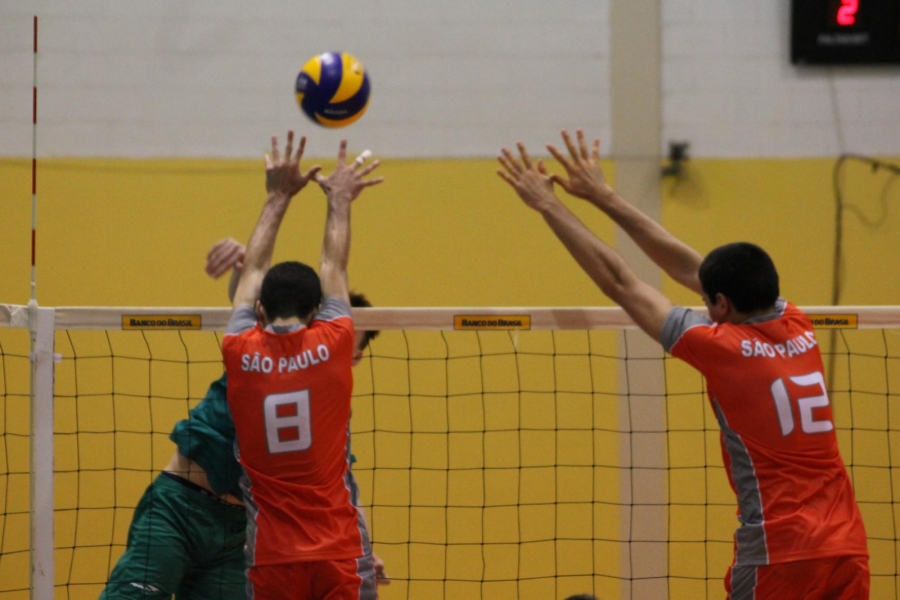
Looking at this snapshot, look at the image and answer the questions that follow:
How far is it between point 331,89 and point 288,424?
5.58 ft

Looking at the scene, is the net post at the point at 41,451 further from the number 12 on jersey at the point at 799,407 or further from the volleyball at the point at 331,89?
the number 12 on jersey at the point at 799,407

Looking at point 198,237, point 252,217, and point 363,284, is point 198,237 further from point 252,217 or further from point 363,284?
point 363,284

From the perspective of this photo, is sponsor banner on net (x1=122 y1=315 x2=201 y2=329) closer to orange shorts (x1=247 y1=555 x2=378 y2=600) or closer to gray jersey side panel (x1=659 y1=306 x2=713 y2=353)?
orange shorts (x1=247 y1=555 x2=378 y2=600)

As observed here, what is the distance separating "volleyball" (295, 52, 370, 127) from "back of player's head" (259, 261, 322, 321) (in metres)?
1.09

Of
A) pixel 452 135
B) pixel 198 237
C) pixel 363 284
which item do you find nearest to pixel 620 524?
pixel 363 284

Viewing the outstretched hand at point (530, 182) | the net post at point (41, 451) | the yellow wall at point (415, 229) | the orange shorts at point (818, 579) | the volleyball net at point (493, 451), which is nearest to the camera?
the orange shorts at point (818, 579)

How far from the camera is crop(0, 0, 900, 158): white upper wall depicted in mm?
7230

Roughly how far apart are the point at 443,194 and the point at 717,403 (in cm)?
391

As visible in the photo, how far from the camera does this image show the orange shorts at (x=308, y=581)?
11.5ft

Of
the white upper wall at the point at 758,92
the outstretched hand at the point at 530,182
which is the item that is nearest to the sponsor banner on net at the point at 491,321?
the outstretched hand at the point at 530,182

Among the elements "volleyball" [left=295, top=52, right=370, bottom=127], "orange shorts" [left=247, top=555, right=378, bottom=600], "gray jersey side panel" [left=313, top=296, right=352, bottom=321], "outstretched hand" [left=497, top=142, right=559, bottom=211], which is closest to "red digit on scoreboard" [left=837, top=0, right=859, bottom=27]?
"outstretched hand" [left=497, top=142, right=559, bottom=211]

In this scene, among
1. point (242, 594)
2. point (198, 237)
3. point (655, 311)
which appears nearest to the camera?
point (655, 311)

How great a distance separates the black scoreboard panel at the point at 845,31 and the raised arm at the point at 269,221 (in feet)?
15.1

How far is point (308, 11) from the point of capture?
23.9ft
